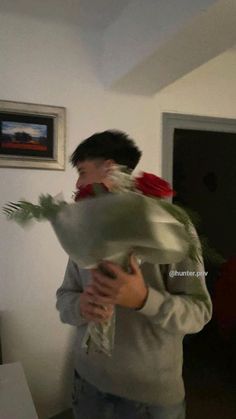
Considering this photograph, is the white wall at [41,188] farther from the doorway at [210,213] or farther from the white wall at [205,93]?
the doorway at [210,213]

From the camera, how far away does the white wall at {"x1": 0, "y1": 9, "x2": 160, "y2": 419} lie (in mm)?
1763

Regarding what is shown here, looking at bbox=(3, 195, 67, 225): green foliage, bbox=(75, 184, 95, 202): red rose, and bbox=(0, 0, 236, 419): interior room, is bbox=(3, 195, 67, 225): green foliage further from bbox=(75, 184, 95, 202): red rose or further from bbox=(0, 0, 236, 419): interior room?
bbox=(0, 0, 236, 419): interior room

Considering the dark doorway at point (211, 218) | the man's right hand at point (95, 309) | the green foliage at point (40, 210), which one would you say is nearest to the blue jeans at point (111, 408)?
the man's right hand at point (95, 309)

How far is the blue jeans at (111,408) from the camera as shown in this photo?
926 millimetres

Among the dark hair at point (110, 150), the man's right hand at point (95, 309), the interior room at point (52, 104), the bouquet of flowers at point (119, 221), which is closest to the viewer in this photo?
the bouquet of flowers at point (119, 221)

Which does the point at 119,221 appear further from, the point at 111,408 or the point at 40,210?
the point at 111,408

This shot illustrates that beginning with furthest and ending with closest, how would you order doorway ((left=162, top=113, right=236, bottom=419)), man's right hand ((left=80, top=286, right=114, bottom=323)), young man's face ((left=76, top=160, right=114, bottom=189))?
1. doorway ((left=162, top=113, right=236, bottom=419))
2. young man's face ((left=76, top=160, right=114, bottom=189))
3. man's right hand ((left=80, top=286, right=114, bottom=323))

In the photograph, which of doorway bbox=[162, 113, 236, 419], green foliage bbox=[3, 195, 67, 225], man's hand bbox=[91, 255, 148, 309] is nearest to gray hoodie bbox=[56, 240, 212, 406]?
man's hand bbox=[91, 255, 148, 309]

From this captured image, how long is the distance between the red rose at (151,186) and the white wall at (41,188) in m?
1.13

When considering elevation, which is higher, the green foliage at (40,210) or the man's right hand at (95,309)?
the green foliage at (40,210)

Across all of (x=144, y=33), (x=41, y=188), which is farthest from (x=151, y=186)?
(x=41, y=188)

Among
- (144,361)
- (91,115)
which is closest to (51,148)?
(91,115)

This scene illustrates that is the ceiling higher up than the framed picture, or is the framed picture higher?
the ceiling

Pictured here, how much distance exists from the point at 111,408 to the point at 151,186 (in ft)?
1.94
